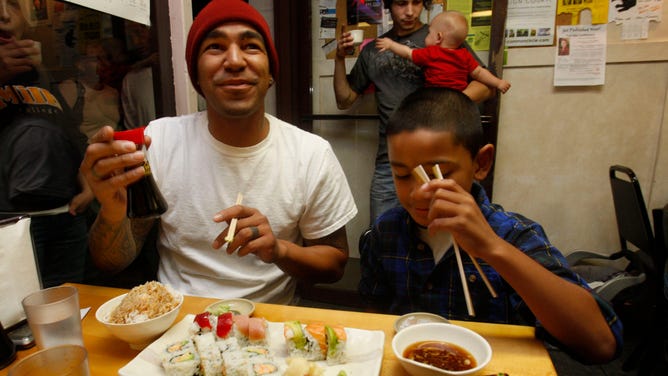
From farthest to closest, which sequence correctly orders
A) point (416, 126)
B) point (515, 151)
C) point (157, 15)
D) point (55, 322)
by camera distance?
point (515, 151)
point (157, 15)
point (416, 126)
point (55, 322)

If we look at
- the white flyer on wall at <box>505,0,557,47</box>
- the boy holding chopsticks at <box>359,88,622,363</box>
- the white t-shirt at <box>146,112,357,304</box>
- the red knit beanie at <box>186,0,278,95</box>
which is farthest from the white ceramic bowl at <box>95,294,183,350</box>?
the white flyer on wall at <box>505,0,557,47</box>

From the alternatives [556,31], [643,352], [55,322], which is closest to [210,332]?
[55,322]

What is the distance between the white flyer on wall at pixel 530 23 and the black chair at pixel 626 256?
106 cm

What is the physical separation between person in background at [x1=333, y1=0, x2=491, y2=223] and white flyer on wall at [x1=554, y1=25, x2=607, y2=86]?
2.18 ft

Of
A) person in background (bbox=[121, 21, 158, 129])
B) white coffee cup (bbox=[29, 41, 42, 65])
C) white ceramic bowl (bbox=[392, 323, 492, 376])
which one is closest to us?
white ceramic bowl (bbox=[392, 323, 492, 376])

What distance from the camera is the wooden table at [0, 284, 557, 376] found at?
3.02 ft

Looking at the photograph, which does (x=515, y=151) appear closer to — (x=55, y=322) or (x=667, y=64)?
(x=667, y=64)

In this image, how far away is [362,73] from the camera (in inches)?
116

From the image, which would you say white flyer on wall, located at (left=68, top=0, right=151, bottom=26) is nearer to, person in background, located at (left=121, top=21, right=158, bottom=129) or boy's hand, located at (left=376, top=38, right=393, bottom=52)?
person in background, located at (left=121, top=21, right=158, bottom=129)

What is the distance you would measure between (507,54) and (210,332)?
110 inches

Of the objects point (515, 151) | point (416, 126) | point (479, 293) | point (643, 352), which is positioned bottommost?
point (643, 352)

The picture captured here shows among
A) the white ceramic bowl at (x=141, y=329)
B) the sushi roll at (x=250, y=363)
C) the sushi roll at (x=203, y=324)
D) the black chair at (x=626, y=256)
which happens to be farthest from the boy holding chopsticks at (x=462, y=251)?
the black chair at (x=626, y=256)

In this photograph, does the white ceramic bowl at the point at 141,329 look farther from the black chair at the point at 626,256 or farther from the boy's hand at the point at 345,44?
the black chair at the point at 626,256

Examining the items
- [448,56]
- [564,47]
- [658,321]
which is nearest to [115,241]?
[448,56]
